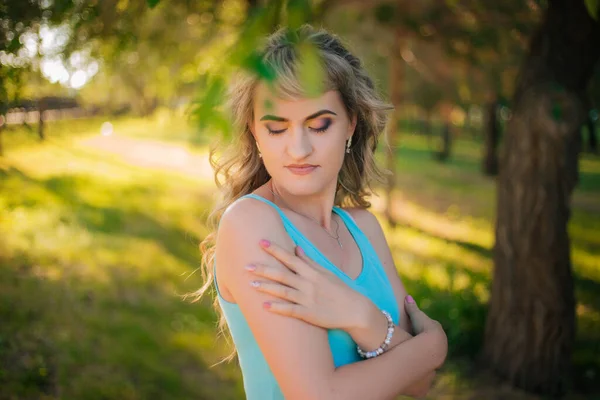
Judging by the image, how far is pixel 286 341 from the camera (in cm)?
162

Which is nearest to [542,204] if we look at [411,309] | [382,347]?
[411,309]

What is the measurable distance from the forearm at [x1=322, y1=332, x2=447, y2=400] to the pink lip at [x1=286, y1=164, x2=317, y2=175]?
614mm

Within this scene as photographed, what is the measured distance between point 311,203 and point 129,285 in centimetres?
510

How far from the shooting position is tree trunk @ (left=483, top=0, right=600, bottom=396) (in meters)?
4.43

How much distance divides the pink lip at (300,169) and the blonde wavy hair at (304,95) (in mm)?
232

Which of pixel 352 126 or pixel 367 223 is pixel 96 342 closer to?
pixel 367 223

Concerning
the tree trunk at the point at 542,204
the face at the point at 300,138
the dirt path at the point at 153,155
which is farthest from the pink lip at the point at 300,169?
the dirt path at the point at 153,155

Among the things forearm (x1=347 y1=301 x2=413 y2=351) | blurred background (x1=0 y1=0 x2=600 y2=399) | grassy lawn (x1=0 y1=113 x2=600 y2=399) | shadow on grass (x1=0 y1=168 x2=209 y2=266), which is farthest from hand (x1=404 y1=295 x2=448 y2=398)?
shadow on grass (x1=0 y1=168 x2=209 y2=266)

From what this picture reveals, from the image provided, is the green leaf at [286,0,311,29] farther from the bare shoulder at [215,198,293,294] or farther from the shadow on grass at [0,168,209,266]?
the shadow on grass at [0,168,209,266]

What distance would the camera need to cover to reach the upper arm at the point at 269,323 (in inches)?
63.7

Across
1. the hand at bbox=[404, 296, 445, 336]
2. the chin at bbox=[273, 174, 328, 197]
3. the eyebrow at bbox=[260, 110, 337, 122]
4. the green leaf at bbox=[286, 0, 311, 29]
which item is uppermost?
the green leaf at bbox=[286, 0, 311, 29]

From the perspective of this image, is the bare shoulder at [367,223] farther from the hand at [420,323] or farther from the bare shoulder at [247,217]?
the bare shoulder at [247,217]

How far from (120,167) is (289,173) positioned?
1399 centimetres

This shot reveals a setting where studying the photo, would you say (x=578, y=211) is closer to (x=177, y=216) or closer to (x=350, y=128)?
(x=177, y=216)
